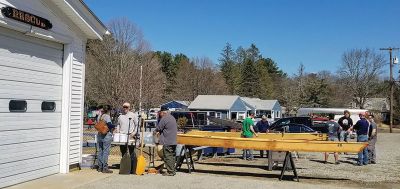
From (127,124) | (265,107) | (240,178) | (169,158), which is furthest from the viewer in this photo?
(265,107)

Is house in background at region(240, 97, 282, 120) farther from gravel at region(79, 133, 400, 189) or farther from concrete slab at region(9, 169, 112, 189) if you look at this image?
concrete slab at region(9, 169, 112, 189)

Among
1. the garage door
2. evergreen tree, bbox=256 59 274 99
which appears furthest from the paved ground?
evergreen tree, bbox=256 59 274 99

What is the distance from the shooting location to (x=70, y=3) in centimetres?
1058

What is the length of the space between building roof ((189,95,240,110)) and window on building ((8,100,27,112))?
1837 inches

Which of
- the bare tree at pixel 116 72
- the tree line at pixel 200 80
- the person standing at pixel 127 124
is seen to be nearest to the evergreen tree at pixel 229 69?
the tree line at pixel 200 80

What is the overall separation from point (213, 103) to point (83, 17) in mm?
46173

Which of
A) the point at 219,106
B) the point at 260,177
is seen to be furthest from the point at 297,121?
the point at 219,106

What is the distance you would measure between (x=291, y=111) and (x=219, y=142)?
71.9m

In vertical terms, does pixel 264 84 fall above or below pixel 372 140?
above

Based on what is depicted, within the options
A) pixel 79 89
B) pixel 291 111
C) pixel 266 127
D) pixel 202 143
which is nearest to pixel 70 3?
pixel 79 89

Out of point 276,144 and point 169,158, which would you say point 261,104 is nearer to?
point 276,144

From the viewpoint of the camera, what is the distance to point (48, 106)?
1049cm

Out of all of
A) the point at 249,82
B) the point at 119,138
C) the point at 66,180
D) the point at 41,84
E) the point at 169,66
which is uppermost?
the point at 169,66

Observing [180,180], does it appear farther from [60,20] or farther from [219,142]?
[60,20]
